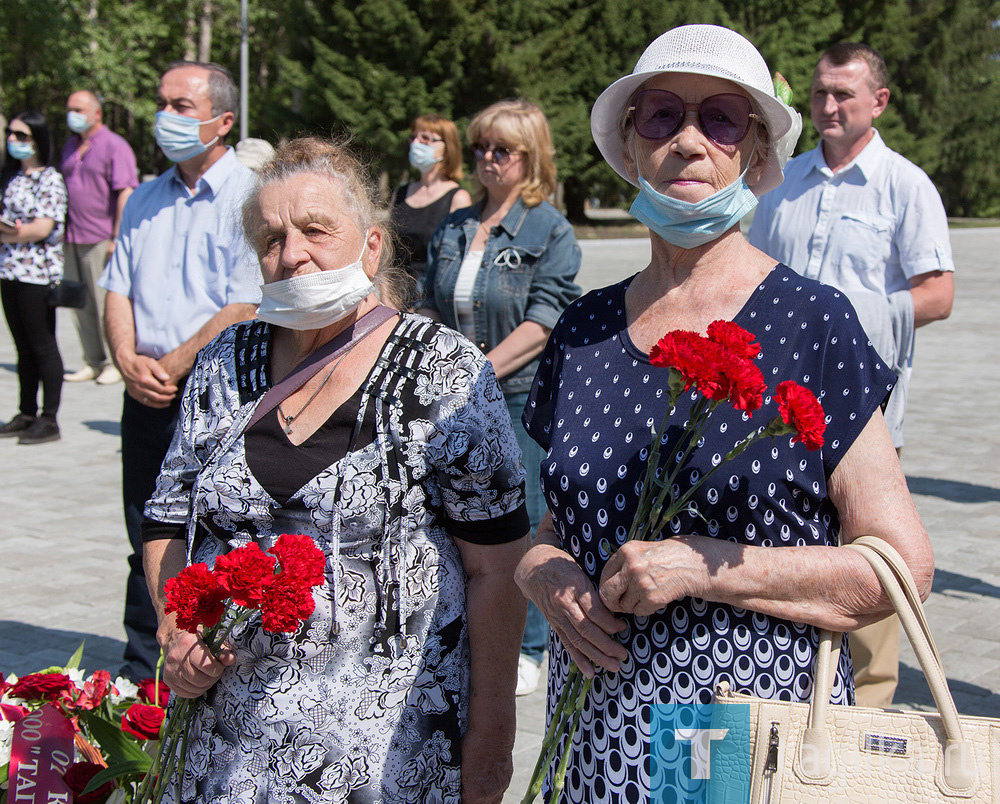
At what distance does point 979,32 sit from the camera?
5119 cm

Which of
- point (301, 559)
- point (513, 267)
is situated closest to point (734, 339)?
point (301, 559)

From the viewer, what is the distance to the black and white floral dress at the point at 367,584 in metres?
2.39

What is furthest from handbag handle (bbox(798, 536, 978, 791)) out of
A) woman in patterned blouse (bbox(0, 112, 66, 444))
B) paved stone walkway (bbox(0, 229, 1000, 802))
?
woman in patterned blouse (bbox(0, 112, 66, 444))

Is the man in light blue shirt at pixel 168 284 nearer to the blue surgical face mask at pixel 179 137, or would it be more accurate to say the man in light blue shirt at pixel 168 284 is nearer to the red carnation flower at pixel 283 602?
the blue surgical face mask at pixel 179 137

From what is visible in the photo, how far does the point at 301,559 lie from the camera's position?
2.09 meters

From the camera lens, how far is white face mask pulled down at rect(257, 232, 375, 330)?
2.52 meters

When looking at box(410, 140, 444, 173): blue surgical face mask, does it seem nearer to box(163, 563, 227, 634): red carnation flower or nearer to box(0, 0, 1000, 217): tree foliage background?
box(163, 563, 227, 634): red carnation flower

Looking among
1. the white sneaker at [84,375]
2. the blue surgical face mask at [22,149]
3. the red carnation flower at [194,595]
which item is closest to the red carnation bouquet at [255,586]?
the red carnation flower at [194,595]

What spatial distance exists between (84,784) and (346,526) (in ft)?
4.46

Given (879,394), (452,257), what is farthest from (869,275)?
(879,394)

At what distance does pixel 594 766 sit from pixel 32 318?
8286 millimetres

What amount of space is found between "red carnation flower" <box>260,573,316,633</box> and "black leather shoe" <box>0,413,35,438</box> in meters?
8.29

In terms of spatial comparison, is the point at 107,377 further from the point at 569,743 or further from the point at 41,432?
the point at 569,743

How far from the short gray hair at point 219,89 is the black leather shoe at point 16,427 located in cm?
564
